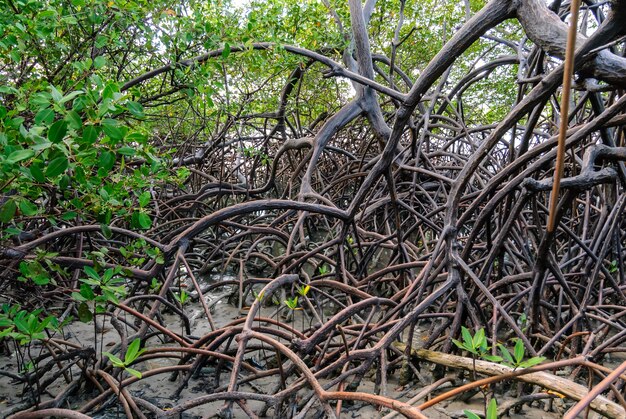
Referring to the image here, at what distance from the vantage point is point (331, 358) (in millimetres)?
1602

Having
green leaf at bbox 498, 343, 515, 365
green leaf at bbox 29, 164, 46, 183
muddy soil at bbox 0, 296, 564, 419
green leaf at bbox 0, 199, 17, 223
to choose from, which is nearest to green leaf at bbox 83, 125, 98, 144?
green leaf at bbox 29, 164, 46, 183

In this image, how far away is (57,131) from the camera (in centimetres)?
84

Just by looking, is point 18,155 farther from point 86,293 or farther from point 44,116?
point 86,293

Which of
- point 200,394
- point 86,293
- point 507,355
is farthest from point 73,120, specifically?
point 200,394

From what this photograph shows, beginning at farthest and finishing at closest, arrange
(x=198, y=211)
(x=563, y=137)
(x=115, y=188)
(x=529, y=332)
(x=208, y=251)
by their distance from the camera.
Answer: (x=198, y=211) < (x=208, y=251) < (x=529, y=332) < (x=115, y=188) < (x=563, y=137)

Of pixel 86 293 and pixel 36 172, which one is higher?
pixel 36 172

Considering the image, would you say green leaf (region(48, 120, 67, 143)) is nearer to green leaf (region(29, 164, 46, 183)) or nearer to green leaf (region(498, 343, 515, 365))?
green leaf (region(29, 164, 46, 183))

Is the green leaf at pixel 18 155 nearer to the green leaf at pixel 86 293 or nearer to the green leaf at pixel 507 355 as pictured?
the green leaf at pixel 86 293

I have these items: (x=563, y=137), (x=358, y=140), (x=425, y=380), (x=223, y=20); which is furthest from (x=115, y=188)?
(x=358, y=140)

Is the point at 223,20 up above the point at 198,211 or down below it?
above

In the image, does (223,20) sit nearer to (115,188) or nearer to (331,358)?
(115,188)

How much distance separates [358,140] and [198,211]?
8.63 ft

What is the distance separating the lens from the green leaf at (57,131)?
0.84 m

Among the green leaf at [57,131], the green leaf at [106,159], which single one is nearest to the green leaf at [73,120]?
the green leaf at [57,131]
